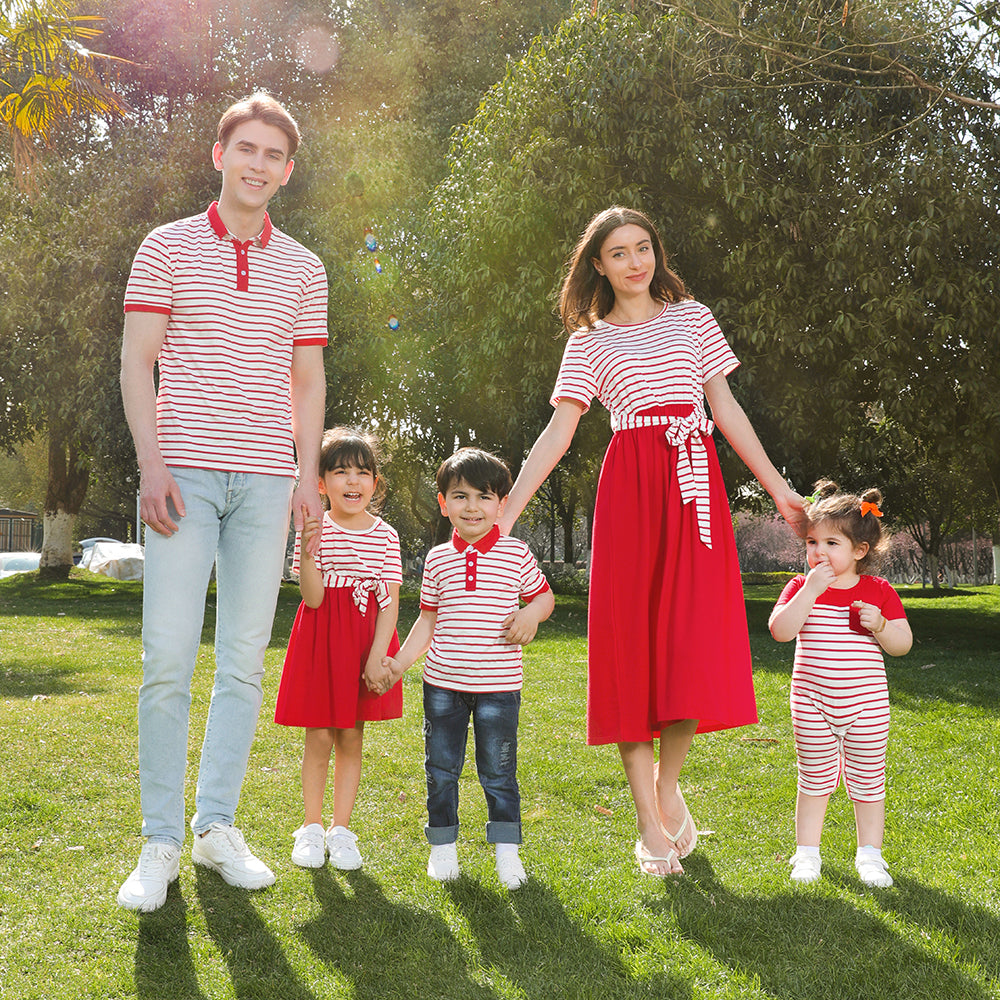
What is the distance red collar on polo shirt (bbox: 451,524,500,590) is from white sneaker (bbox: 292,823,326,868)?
1.11 metres

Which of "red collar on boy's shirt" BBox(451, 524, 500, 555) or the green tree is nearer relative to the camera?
"red collar on boy's shirt" BBox(451, 524, 500, 555)

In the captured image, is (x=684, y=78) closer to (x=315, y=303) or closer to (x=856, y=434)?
(x=856, y=434)

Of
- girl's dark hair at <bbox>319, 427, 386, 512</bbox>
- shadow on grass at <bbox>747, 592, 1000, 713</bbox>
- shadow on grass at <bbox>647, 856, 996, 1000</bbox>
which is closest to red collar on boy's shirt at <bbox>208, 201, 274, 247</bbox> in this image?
girl's dark hair at <bbox>319, 427, 386, 512</bbox>

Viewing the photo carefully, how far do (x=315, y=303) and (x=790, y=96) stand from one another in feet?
31.4

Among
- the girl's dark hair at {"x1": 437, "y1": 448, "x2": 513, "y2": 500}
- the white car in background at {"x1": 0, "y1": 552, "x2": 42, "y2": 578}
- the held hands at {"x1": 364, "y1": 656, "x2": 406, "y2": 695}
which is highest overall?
the girl's dark hair at {"x1": 437, "y1": 448, "x2": 513, "y2": 500}

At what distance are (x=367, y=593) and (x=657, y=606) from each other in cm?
111

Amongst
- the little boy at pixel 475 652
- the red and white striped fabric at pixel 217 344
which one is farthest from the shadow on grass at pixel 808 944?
the red and white striped fabric at pixel 217 344

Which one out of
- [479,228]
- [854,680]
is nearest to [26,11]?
[479,228]

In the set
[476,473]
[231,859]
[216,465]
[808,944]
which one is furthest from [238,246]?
[808,944]

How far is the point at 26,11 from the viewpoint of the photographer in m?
8.56

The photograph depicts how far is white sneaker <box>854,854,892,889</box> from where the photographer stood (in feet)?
11.0

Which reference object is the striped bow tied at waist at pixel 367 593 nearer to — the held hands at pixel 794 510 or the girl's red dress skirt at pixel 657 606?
the girl's red dress skirt at pixel 657 606

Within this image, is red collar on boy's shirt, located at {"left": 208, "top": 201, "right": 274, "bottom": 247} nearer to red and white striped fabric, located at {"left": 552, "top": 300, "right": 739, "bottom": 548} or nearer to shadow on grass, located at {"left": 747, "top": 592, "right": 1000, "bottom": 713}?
red and white striped fabric, located at {"left": 552, "top": 300, "right": 739, "bottom": 548}

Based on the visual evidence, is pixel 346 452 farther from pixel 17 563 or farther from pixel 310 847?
pixel 17 563
